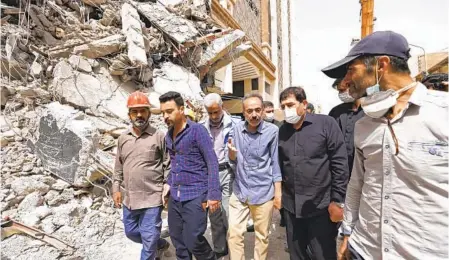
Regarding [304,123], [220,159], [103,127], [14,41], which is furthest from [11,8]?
[304,123]

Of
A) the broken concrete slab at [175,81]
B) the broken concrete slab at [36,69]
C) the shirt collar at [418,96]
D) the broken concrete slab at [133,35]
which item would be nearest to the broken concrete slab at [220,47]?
the broken concrete slab at [175,81]

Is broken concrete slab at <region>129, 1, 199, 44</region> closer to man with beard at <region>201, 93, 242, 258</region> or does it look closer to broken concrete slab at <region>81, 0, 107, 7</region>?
broken concrete slab at <region>81, 0, 107, 7</region>

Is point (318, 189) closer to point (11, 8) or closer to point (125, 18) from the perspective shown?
point (125, 18)

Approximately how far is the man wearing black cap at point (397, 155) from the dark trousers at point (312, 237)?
30.5 inches

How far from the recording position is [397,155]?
1.08m

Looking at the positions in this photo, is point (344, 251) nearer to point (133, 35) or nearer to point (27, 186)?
point (27, 186)

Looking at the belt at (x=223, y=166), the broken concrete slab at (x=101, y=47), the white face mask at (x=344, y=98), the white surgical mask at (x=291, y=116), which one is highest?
the broken concrete slab at (x=101, y=47)

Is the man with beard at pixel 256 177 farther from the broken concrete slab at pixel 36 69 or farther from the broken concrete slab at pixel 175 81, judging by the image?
the broken concrete slab at pixel 36 69

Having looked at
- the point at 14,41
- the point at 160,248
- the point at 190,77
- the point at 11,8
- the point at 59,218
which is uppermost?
the point at 11,8

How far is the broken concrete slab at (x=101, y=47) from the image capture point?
4.32 m

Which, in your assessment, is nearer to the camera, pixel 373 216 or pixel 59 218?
pixel 373 216

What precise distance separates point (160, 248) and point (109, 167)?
57.5 inches

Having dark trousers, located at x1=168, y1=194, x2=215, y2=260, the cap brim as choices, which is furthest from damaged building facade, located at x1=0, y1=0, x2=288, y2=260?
the cap brim

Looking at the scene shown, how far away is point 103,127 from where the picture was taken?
12.8 ft
